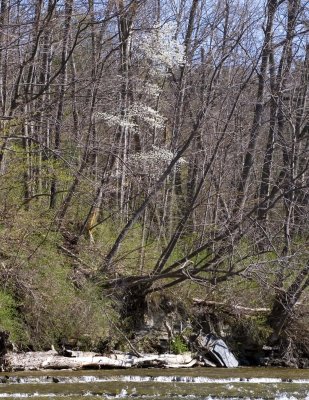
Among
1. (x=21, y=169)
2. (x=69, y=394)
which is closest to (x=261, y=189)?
(x=21, y=169)

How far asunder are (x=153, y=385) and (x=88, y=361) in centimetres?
148

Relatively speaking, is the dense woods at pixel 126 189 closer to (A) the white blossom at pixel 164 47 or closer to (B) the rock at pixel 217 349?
(A) the white blossom at pixel 164 47

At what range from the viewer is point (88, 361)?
38.2ft

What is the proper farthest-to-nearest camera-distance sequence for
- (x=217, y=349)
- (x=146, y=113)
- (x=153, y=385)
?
1. (x=146, y=113)
2. (x=217, y=349)
3. (x=153, y=385)

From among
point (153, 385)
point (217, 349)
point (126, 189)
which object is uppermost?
point (126, 189)

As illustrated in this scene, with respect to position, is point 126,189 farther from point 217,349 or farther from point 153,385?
point 153,385

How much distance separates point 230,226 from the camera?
44.7ft

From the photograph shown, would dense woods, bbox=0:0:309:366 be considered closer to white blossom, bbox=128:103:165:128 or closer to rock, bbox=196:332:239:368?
white blossom, bbox=128:103:165:128

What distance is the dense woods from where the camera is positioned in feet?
40.7

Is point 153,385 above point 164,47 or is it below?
below

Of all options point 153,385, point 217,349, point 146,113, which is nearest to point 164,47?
point 146,113

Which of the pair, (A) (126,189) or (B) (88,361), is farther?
(A) (126,189)

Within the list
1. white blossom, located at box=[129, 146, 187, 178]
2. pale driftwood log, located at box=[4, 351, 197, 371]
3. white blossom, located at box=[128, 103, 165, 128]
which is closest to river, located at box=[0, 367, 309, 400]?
pale driftwood log, located at box=[4, 351, 197, 371]

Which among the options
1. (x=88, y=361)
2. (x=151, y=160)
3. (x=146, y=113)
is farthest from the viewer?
(x=146, y=113)
